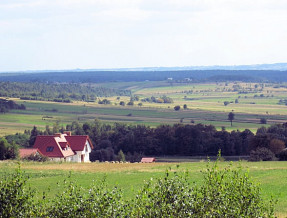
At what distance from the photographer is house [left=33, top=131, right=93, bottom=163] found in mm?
63791

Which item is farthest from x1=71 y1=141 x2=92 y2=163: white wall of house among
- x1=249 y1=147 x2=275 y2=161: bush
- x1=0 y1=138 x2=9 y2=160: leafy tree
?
x1=249 y1=147 x2=275 y2=161: bush

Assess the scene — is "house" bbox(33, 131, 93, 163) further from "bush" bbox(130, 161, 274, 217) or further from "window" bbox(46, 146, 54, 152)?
"bush" bbox(130, 161, 274, 217)

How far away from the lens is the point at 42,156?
194 feet

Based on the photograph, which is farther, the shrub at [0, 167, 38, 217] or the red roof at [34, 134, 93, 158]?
the red roof at [34, 134, 93, 158]

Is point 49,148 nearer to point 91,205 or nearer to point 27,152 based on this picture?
point 27,152

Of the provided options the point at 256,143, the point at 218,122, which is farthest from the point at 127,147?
the point at 218,122

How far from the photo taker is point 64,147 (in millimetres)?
65625

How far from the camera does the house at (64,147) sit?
2511 inches

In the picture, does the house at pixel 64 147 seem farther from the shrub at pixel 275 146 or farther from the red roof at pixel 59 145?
the shrub at pixel 275 146

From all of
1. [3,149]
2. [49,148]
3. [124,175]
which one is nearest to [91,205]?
[124,175]

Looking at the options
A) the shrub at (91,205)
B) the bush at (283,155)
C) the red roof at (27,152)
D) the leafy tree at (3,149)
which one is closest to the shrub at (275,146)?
the bush at (283,155)

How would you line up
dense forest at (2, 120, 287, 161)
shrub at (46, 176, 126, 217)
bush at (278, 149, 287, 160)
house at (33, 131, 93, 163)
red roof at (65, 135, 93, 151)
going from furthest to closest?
dense forest at (2, 120, 287, 161) → red roof at (65, 135, 93, 151) → house at (33, 131, 93, 163) → bush at (278, 149, 287, 160) → shrub at (46, 176, 126, 217)

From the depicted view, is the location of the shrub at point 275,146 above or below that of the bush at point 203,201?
below

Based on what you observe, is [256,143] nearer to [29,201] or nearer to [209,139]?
[209,139]
